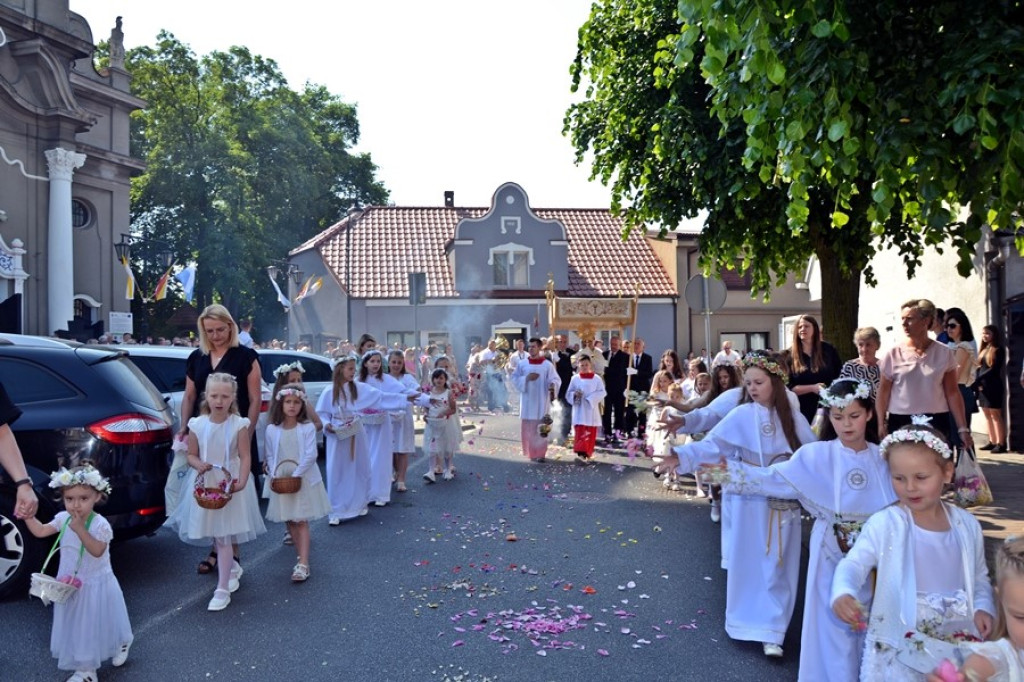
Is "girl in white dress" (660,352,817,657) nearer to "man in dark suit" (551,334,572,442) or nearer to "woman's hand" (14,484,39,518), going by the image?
"woman's hand" (14,484,39,518)

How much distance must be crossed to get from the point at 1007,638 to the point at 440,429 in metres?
9.72

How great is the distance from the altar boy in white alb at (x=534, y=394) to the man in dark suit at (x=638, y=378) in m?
2.11

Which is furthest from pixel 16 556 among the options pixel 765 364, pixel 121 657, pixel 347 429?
pixel 765 364

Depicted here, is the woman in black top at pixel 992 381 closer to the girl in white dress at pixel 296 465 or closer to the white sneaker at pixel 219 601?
the girl in white dress at pixel 296 465

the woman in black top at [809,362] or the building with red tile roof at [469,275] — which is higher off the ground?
the building with red tile roof at [469,275]

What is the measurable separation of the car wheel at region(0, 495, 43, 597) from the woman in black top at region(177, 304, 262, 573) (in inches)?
48.7

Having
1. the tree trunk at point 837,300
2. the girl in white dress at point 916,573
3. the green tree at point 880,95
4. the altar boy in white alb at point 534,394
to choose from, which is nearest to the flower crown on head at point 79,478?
the girl in white dress at point 916,573

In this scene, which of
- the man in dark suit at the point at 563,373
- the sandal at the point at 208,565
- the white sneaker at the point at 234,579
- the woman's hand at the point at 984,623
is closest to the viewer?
the woman's hand at the point at 984,623

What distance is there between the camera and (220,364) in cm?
705

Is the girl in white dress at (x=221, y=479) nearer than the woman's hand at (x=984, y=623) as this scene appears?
No

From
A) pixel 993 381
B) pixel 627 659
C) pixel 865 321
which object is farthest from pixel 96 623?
pixel 865 321

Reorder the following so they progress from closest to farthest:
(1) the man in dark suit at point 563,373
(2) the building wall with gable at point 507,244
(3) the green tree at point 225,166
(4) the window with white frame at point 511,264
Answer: (1) the man in dark suit at point 563,373 → (2) the building wall with gable at point 507,244 → (4) the window with white frame at point 511,264 → (3) the green tree at point 225,166

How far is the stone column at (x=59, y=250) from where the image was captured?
2573 cm

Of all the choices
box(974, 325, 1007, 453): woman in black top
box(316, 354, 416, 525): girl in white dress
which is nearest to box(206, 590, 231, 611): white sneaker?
box(316, 354, 416, 525): girl in white dress
